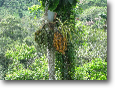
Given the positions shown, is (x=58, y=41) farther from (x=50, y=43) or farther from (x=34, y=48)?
(x=34, y=48)

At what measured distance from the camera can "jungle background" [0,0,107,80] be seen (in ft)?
10.8

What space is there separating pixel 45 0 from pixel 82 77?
2002 mm

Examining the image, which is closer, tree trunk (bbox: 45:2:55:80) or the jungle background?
tree trunk (bbox: 45:2:55:80)

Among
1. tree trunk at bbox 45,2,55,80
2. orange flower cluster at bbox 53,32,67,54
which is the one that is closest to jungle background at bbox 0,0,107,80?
tree trunk at bbox 45,2,55,80

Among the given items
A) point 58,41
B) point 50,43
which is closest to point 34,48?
point 50,43

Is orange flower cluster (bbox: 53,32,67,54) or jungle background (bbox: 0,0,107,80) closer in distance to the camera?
orange flower cluster (bbox: 53,32,67,54)

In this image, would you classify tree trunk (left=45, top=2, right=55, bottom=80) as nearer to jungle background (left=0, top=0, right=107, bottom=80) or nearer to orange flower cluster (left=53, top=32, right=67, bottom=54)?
orange flower cluster (left=53, top=32, right=67, bottom=54)

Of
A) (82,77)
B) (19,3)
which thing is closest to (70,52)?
(82,77)

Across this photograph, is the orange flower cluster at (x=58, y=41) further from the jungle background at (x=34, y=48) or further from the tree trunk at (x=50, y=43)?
the jungle background at (x=34, y=48)
